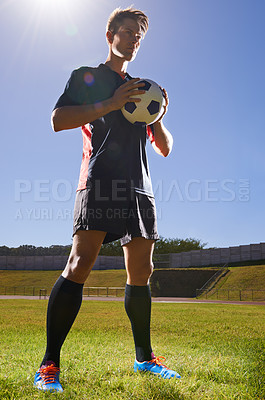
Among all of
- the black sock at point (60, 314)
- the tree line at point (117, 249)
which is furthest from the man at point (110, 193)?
the tree line at point (117, 249)

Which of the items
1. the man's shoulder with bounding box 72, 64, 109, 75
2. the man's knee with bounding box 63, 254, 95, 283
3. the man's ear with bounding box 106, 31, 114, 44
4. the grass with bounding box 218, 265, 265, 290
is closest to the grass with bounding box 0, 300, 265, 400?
the man's knee with bounding box 63, 254, 95, 283

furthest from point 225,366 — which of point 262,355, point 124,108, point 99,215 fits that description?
point 124,108

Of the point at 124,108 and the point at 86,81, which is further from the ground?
the point at 86,81

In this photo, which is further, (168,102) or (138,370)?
(168,102)

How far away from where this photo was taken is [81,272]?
2744mm

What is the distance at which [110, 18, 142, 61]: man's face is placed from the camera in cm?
319

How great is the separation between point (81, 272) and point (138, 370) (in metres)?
0.94

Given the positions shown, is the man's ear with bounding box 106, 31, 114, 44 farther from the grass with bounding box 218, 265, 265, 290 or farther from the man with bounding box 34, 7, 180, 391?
the grass with bounding box 218, 265, 265, 290

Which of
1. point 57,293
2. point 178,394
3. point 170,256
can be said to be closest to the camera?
point 178,394

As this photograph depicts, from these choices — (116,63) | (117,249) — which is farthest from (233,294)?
(117,249)

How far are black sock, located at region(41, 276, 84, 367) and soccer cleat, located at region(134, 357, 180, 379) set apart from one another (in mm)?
682

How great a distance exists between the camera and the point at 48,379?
247 cm

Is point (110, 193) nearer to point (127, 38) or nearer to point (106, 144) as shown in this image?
point (106, 144)

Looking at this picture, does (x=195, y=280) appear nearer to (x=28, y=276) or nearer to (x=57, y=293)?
(x=28, y=276)
